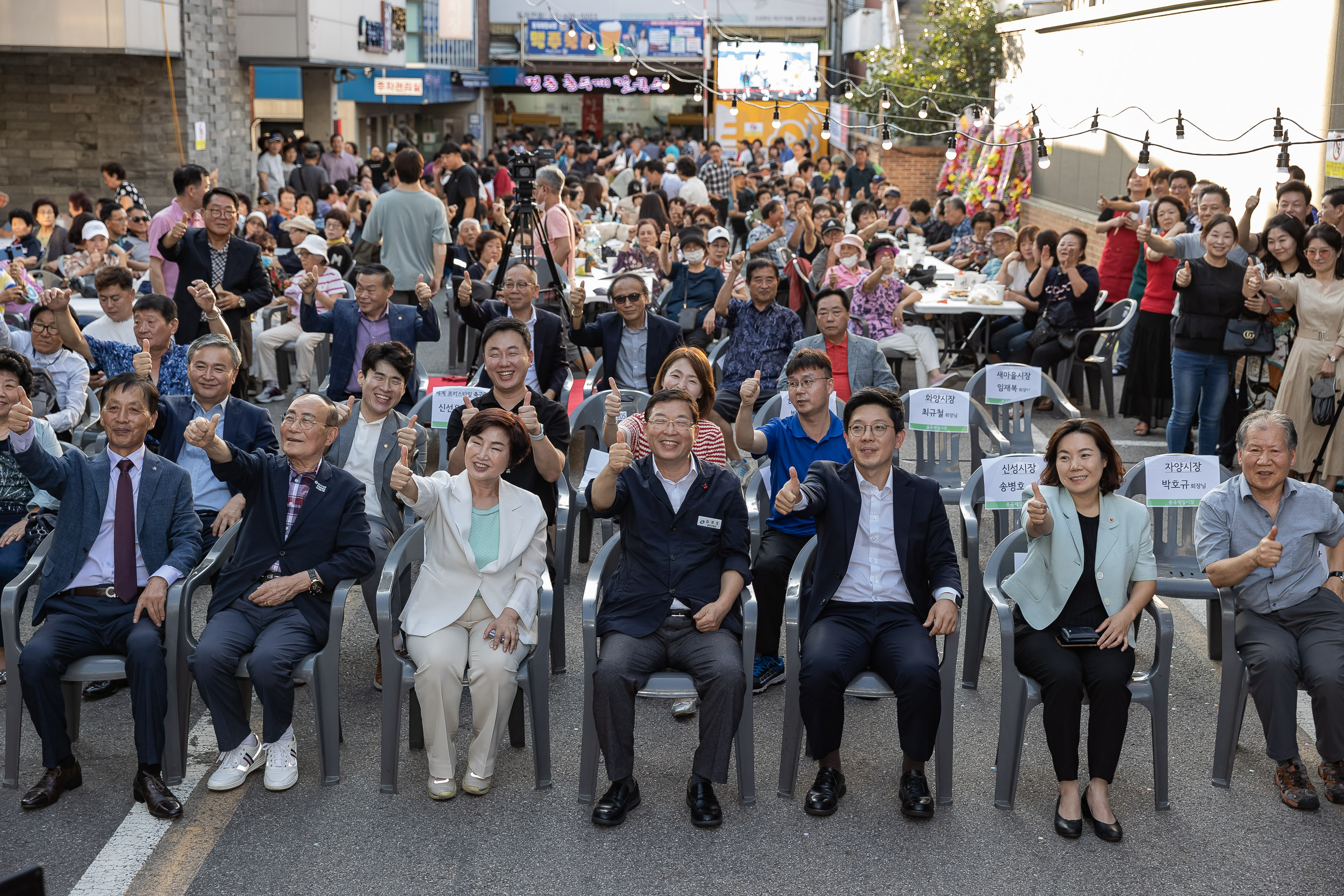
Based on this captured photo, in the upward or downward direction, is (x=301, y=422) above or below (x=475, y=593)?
above

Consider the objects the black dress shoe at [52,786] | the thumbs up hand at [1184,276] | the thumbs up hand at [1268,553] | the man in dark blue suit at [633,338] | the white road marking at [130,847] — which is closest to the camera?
the white road marking at [130,847]

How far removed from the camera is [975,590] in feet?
17.2

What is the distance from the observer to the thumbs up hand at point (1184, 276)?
24.6ft

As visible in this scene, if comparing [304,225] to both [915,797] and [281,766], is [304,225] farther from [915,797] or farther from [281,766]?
[915,797]

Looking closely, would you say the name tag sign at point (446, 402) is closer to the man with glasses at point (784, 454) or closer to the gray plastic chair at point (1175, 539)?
the man with glasses at point (784, 454)

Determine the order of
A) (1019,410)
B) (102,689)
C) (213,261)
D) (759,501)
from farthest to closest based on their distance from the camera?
(213,261)
(1019,410)
(759,501)
(102,689)

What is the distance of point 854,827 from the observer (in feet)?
13.3

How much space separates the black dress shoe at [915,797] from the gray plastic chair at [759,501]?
1.22 meters

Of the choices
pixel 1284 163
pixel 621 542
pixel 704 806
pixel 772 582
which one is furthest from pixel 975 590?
pixel 1284 163

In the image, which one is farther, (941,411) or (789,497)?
(941,411)

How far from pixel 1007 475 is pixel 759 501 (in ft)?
3.49

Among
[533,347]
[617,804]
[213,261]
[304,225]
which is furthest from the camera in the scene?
[304,225]

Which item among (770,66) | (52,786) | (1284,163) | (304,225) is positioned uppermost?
(770,66)

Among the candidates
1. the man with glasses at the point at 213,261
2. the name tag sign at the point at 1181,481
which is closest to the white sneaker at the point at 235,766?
the name tag sign at the point at 1181,481
